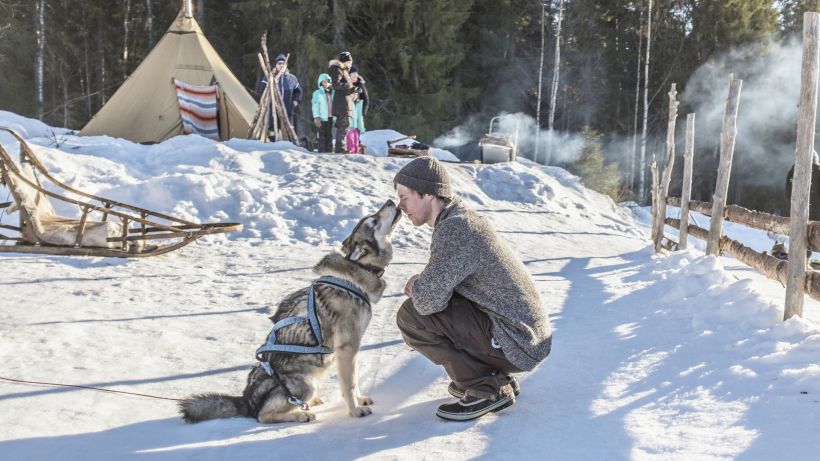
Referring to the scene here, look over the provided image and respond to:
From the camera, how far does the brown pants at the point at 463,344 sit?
9.66 feet

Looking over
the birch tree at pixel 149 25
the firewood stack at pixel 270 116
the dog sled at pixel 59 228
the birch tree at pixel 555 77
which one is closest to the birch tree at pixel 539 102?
the birch tree at pixel 555 77

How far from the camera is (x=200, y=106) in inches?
539

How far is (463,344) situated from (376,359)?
124 cm

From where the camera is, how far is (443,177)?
117 inches

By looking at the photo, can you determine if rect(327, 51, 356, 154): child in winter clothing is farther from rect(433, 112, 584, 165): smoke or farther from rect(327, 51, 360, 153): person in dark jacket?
rect(433, 112, 584, 165): smoke

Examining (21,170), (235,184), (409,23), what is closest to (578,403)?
(21,170)

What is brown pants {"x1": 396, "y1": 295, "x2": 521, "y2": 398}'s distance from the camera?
9.66 feet

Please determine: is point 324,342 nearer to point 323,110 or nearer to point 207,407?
point 207,407

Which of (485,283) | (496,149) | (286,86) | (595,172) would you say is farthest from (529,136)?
(485,283)

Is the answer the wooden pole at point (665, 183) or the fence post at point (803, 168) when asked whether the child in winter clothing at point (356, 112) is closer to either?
the wooden pole at point (665, 183)

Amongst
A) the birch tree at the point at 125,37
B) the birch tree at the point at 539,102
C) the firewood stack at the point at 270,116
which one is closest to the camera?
the firewood stack at the point at 270,116

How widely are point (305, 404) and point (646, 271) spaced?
217 inches

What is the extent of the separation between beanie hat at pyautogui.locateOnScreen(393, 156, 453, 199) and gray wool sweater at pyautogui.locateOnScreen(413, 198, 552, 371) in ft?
0.28

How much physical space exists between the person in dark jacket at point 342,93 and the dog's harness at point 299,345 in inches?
350
